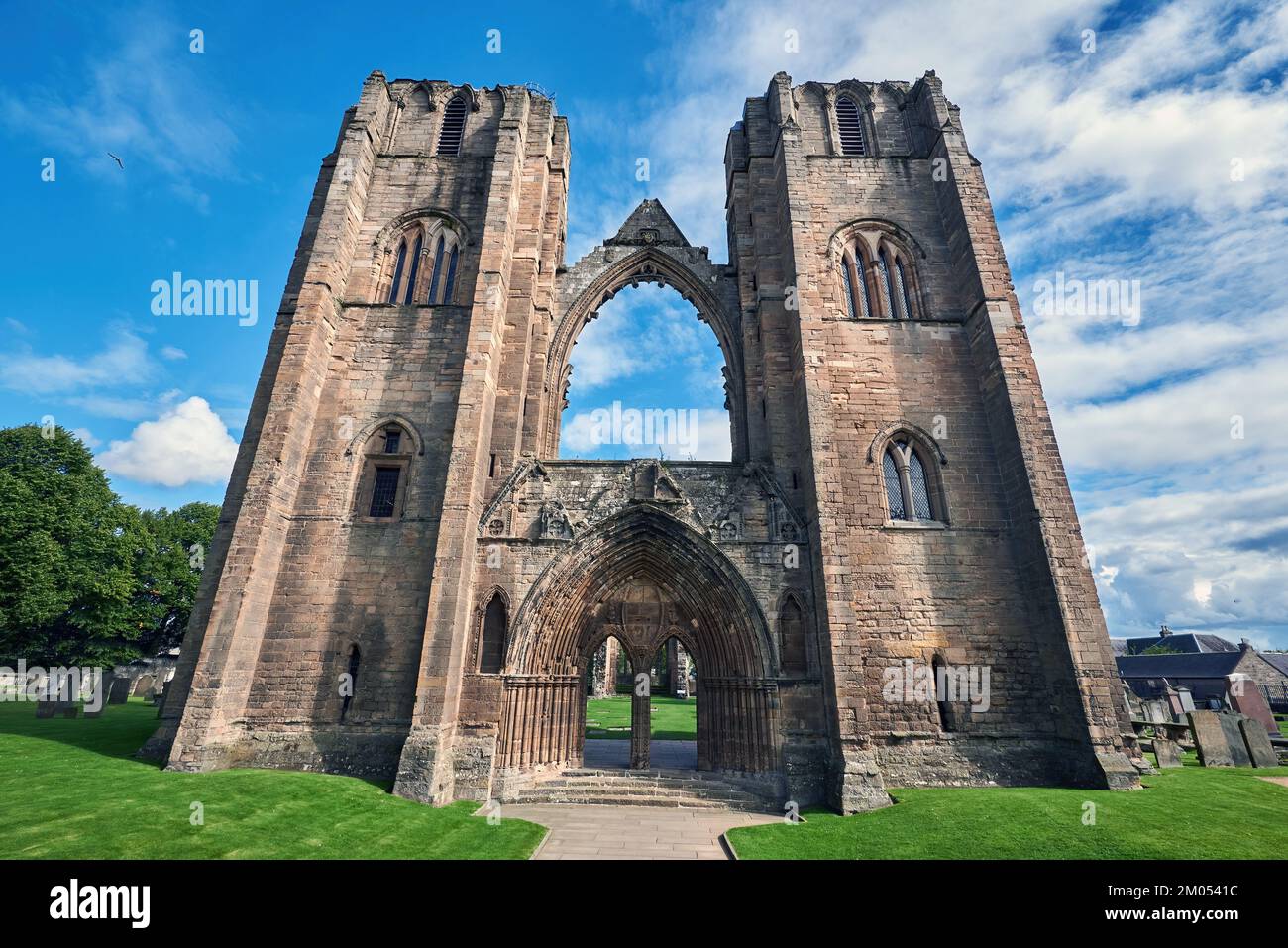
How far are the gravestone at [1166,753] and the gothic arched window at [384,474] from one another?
60.9 ft

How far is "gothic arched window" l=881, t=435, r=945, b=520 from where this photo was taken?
1291 cm

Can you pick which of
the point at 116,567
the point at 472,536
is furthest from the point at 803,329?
the point at 116,567

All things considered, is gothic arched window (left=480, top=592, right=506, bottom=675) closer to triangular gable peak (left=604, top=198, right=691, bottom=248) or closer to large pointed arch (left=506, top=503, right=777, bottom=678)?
large pointed arch (left=506, top=503, right=777, bottom=678)

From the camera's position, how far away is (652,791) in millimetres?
11109

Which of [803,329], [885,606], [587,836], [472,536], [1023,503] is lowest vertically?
[587,836]

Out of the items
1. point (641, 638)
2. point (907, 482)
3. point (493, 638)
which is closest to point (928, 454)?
point (907, 482)

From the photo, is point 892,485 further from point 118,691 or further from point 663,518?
point 118,691

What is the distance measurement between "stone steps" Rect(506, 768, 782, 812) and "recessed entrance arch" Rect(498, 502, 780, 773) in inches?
18.1

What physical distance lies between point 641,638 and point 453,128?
57.5 ft

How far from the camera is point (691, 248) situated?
1734 cm

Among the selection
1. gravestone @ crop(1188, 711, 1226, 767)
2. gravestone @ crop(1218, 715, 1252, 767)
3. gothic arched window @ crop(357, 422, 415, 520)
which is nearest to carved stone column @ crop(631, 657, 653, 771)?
gothic arched window @ crop(357, 422, 415, 520)

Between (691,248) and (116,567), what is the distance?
26943mm

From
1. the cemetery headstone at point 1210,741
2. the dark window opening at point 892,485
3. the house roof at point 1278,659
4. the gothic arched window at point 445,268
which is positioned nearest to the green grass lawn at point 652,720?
the dark window opening at point 892,485
